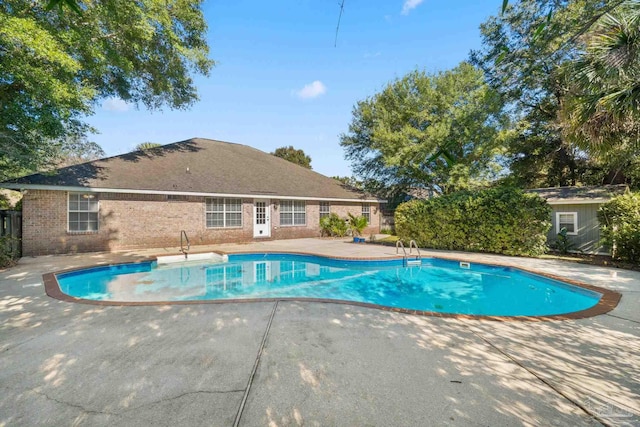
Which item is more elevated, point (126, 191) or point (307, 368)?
point (126, 191)

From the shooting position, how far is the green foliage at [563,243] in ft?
39.9

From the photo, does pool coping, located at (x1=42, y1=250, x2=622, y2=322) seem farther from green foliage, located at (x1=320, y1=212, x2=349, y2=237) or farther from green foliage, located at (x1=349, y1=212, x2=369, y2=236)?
green foliage, located at (x1=320, y1=212, x2=349, y2=237)

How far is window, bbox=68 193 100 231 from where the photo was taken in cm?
1137

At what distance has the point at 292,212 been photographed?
56.5 feet

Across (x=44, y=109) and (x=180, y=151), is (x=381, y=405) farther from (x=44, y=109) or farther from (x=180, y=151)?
(x=180, y=151)

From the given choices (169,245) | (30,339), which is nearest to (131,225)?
(169,245)

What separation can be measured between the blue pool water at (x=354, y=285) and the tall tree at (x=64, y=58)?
15.0 feet

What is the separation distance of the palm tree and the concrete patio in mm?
3920

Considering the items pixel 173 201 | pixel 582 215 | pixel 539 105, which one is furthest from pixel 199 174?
pixel 539 105

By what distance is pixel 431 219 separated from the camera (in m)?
13.5

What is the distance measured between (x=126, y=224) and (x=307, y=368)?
12.4m

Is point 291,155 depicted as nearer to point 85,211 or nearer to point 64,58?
point 85,211

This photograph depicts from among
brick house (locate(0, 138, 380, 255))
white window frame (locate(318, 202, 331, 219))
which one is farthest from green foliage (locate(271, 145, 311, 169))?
white window frame (locate(318, 202, 331, 219))

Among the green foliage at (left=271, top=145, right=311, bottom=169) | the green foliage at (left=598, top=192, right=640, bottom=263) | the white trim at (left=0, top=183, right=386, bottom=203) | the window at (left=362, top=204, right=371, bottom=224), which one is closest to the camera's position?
the green foliage at (left=598, top=192, right=640, bottom=263)
